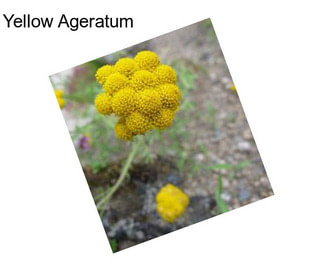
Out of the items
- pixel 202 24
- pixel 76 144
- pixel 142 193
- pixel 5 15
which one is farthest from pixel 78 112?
pixel 202 24

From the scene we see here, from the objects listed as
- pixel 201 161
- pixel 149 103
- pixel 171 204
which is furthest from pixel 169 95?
pixel 201 161

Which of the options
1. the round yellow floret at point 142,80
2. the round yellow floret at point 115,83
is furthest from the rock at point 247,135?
the round yellow floret at point 115,83

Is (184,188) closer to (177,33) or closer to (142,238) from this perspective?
(142,238)

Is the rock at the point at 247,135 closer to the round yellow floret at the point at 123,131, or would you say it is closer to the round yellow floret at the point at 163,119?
the round yellow floret at the point at 163,119

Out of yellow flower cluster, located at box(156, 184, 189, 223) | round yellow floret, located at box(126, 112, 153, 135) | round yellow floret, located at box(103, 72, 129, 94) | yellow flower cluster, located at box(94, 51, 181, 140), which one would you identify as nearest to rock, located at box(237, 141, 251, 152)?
yellow flower cluster, located at box(156, 184, 189, 223)

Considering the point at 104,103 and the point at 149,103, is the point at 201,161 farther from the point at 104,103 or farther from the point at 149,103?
the point at 104,103

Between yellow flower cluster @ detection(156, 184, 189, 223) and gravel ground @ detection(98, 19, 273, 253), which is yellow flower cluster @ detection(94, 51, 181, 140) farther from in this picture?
gravel ground @ detection(98, 19, 273, 253)
